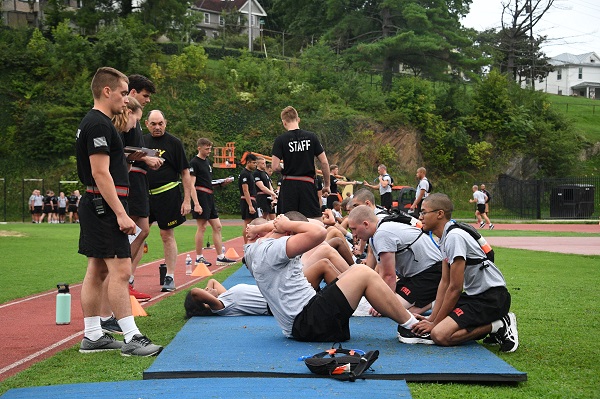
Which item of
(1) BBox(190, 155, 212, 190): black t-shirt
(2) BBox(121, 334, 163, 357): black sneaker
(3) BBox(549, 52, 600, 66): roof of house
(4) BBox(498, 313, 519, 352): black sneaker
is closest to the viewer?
(2) BBox(121, 334, 163, 357): black sneaker

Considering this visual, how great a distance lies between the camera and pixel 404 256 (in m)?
7.62

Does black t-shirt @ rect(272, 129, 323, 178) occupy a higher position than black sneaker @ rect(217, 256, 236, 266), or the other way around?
black t-shirt @ rect(272, 129, 323, 178)

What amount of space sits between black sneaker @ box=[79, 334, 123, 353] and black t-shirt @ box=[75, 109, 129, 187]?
1276mm

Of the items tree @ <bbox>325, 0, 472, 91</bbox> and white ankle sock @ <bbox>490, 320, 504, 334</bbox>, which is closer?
white ankle sock @ <bbox>490, 320, 504, 334</bbox>

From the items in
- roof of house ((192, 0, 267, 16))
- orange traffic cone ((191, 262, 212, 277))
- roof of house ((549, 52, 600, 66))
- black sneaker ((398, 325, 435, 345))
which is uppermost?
roof of house ((192, 0, 267, 16))

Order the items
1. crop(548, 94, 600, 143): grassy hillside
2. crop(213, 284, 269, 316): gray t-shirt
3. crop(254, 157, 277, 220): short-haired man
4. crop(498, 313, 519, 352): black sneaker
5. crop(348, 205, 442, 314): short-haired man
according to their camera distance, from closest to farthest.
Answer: crop(498, 313, 519, 352): black sneaker, crop(348, 205, 442, 314): short-haired man, crop(213, 284, 269, 316): gray t-shirt, crop(254, 157, 277, 220): short-haired man, crop(548, 94, 600, 143): grassy hillside

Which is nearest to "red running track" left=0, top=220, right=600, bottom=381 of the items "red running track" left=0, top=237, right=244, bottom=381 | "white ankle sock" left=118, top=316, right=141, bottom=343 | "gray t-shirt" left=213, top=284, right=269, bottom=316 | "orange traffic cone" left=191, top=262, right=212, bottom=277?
"red running track" left=0, top=237, right=244, bottom=381

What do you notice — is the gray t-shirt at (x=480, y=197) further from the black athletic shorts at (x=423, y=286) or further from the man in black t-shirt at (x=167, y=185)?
the black athletic shorts at (x=423, y=286)

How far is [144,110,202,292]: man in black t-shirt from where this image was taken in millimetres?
9824

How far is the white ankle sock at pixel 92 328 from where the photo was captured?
20.8 feet

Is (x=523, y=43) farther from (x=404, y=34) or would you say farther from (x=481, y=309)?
(x=481, y=309)

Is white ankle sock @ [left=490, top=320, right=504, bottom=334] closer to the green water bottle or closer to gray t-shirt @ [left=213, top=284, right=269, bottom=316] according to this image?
gray t-shirt @ [left=213, top=284, right=269, bottom=316]

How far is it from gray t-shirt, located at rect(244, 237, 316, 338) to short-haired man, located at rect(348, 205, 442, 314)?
1127 millimetres

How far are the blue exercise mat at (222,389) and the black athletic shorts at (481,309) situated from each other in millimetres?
1511
